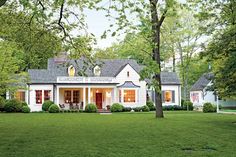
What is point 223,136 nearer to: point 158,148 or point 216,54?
point 158,148

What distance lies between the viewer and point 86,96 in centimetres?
4106

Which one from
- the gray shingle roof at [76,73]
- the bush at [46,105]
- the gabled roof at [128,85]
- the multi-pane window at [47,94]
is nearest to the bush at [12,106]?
the bush at [46,105]

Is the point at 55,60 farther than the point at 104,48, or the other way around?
the point at 104,48

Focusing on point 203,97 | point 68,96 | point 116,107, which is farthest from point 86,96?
point 203,97

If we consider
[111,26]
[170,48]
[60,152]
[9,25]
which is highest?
[170,48]

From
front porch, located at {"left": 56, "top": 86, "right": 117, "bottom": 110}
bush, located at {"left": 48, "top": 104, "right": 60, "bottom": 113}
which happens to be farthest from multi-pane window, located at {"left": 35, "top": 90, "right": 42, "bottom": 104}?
bush, located at {"left": 48, "top": 104, "right": 60, "bottom": 113}

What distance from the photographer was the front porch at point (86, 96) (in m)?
40.1

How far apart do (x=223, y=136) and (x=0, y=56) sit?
804 inches

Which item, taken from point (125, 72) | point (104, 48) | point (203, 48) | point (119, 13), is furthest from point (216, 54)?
point (104, 48)

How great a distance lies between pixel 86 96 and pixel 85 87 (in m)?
1.69

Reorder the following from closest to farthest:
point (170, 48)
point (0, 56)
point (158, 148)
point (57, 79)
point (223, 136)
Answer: point (158, 148) → point (223, 136) → point (0, 56) → point (57, 79) → point (170, 48)

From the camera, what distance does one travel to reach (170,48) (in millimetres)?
54250

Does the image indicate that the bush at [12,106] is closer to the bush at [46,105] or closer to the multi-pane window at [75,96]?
the bush at [46,105]

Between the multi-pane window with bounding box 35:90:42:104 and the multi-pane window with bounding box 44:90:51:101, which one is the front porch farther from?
the multi-pane window with bounding box 35:90:42:104
